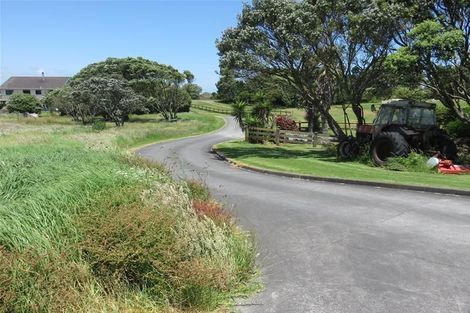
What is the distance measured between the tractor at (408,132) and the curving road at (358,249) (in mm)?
6117

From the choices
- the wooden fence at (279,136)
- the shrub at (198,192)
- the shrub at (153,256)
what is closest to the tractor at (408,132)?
the shrub at (198,192)

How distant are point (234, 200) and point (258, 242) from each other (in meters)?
4.66

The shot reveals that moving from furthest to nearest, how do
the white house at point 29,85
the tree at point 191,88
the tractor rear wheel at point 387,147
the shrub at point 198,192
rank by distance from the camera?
the white house at point 29,85, the tree at point 191,88, the tractor rear wheel at point 387,147, the shrub at point 198,192

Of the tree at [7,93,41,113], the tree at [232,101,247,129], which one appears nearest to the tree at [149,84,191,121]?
the tree at [232,101,247,129]

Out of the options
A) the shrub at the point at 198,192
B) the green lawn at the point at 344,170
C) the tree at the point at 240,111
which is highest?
the tree at the point at 240,111

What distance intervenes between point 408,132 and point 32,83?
5150 inches

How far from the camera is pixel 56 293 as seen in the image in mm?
4914

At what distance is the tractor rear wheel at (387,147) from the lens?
19766mm

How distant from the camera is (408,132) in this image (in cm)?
2080

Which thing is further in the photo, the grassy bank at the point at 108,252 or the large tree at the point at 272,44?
the large tree at the point at 272,44

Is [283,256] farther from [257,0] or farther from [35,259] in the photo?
[257,0]

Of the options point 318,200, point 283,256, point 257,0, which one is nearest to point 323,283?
point 283,256

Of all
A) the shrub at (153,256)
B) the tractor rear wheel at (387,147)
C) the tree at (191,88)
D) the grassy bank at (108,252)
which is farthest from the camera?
the tree at (191,88)

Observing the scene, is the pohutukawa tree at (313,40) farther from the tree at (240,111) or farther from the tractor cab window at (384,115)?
the tree at (240,111)
